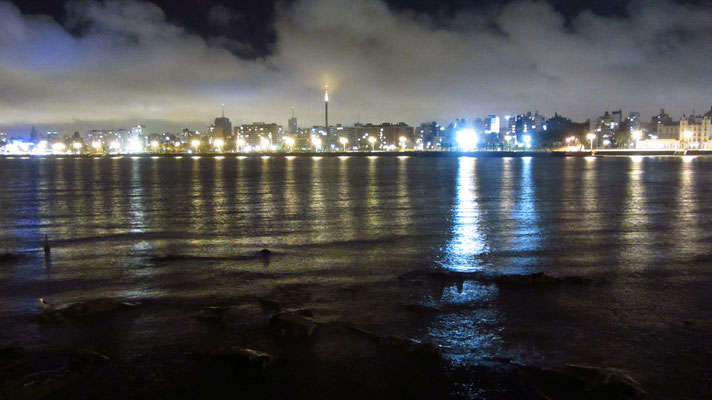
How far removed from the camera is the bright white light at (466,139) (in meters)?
179

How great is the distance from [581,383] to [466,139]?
180 m

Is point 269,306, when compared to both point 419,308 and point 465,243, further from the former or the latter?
point 465,243

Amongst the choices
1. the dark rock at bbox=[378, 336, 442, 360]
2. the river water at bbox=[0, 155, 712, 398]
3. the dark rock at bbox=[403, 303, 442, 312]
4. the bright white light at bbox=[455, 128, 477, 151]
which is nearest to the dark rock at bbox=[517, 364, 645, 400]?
the river water at bbox=[0, 155, 712, 398]

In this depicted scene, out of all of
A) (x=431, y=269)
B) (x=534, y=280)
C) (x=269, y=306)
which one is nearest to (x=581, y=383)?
(x=534, y=280)

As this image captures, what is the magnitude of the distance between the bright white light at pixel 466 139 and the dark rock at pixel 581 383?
17784 centimetres

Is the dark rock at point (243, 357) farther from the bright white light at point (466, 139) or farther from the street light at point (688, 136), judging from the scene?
the street light at point (688, 136)

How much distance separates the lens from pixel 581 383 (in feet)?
18.7

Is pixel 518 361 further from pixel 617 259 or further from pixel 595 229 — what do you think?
pixel 595 229

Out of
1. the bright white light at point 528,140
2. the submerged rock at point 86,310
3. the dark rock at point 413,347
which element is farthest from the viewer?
the bright white light at point 528,140

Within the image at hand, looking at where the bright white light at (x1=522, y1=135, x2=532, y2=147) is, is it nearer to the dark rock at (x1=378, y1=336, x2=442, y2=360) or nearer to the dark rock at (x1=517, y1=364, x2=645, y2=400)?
the dark rock at (x1=378, y1=336, x2=442, y2=360)

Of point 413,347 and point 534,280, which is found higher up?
point 534,280

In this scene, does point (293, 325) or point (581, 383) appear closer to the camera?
point (581, 383)

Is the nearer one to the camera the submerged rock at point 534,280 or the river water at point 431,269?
the river water at point 431,269

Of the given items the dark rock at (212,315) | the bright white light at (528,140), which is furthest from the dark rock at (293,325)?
the bright white light at (528,140)
